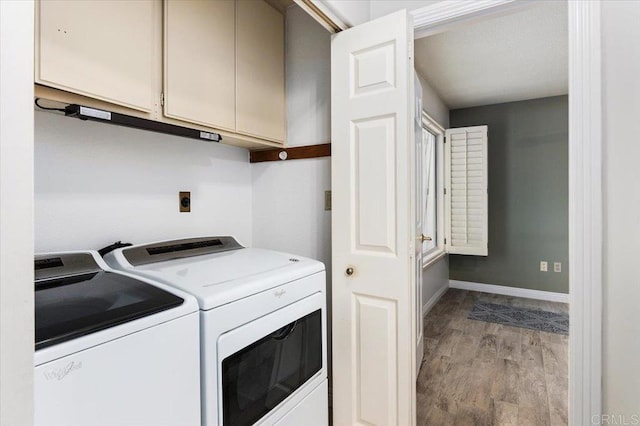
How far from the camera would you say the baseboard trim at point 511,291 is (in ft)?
13.0

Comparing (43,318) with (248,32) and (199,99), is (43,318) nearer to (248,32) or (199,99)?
(199,99)

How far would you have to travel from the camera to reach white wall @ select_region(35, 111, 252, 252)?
122 cm

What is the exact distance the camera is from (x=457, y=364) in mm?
2494

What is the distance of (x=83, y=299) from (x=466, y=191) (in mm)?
4191

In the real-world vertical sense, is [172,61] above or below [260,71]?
below

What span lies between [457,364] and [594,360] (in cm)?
149

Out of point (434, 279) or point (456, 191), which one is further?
point (456, 191)

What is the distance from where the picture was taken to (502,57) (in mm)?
2875

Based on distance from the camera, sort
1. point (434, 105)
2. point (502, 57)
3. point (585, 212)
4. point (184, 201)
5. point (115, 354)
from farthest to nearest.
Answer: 1. point (434, 105)
2. point (502, 57)
3. point (184, 201)
4. point (585, 212)
5. point (115, 354)

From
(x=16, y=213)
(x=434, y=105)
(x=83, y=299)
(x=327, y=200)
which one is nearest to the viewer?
(x=16, y=213)

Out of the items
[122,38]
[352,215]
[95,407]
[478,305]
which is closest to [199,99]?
[122,38]

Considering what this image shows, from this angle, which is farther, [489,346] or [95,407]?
[489,346]

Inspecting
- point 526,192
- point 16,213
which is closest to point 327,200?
point 16,213

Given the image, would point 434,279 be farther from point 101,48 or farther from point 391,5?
point 101,48
